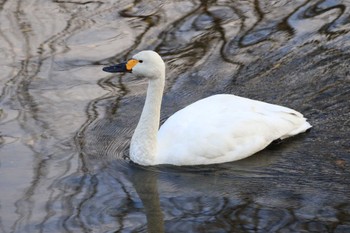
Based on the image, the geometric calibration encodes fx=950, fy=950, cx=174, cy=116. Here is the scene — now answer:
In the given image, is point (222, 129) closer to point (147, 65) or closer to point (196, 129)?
point (196, 129)

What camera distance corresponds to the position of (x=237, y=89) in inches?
391

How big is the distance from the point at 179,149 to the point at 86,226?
4.49ft

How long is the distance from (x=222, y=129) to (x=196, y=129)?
0.80ft

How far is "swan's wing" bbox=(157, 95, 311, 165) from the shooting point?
846cm

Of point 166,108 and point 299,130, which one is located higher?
point 166,108

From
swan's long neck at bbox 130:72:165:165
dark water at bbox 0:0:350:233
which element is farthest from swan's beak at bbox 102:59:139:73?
dark water at bbox 0:0:350:233

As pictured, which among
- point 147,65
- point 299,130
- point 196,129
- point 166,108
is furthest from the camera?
point 166,108

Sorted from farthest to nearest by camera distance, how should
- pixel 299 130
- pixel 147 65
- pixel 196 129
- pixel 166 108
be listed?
pixel 166 108 < pixel 299 130 < pixel 196 129 < pixel 147 65

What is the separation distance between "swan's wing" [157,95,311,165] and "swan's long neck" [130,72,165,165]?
93 mm

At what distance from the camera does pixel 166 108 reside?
9.69 metres

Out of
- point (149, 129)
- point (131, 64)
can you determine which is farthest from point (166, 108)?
point (131, 64)

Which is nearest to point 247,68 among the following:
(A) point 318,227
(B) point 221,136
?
(B) point 221,136

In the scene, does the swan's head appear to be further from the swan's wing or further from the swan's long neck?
the swan's wing

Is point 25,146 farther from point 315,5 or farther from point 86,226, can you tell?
point 315,5
